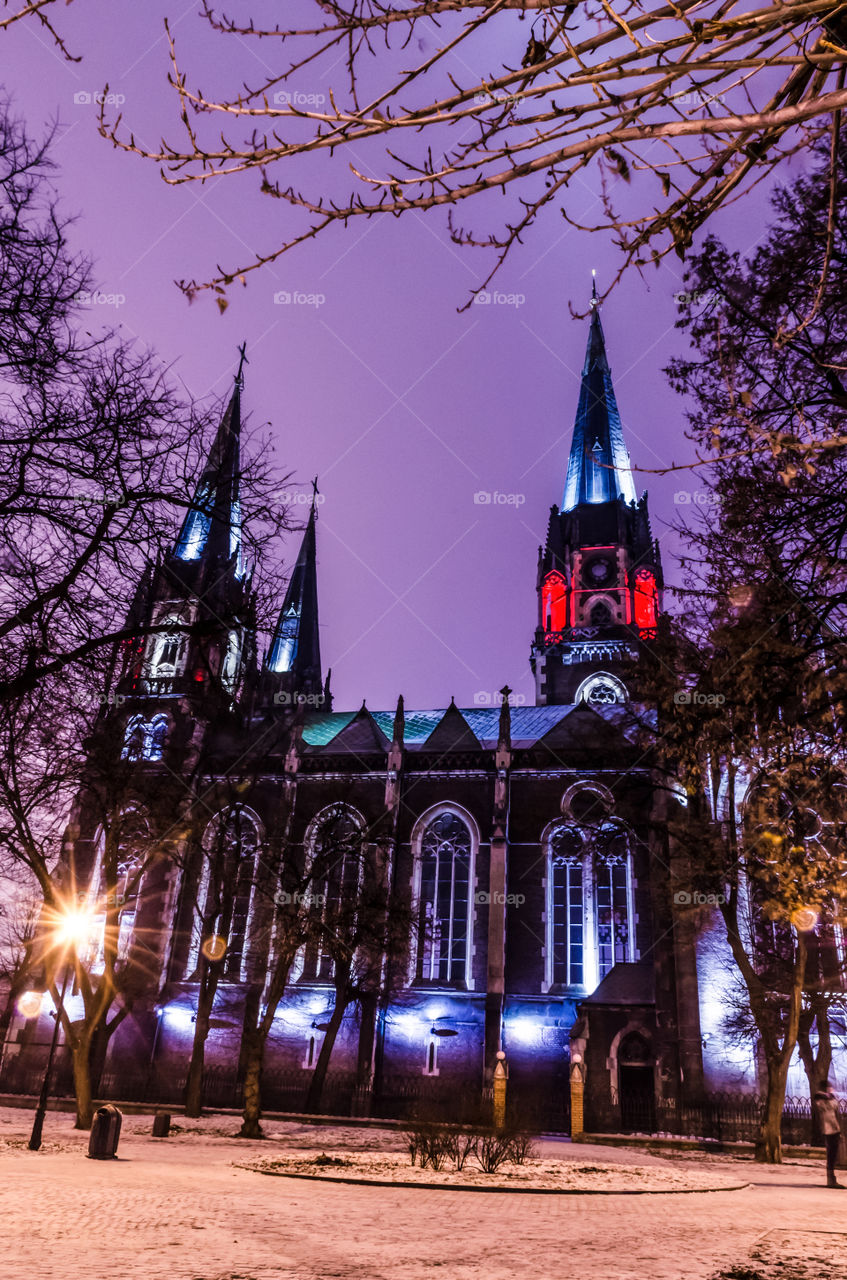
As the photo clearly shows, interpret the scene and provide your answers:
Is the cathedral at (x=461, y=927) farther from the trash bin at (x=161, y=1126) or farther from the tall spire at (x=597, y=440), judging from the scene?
the tall spire at (x=597, y=440)

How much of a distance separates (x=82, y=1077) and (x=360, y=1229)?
10651mm

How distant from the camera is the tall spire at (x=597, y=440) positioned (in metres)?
43.3

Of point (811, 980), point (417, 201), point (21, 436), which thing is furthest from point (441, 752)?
point (417, 201)

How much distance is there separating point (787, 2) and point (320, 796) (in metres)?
32.7

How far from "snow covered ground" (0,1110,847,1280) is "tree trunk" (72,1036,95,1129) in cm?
305

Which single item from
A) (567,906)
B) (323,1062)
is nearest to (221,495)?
(323,1062)

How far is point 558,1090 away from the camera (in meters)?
26.9

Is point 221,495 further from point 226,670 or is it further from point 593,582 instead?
point 593,582

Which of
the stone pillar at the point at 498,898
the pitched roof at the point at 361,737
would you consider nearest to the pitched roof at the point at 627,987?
the stone pillar at the point at 498,898

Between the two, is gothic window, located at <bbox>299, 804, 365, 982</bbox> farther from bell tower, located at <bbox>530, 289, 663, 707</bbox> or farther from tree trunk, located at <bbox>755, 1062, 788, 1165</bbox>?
bell tower, located at <bbox>530, 289, 663, 707</bbox>

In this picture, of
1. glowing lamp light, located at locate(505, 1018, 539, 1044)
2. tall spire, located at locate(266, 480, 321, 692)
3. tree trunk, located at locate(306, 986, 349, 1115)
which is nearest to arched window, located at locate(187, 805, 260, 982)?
tree trunk, located at locate(306, 986, 349, 1115)

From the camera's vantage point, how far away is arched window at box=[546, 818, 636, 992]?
93.1 ft

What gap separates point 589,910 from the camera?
29.1m

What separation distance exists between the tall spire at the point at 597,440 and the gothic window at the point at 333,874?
2080 centimetres
